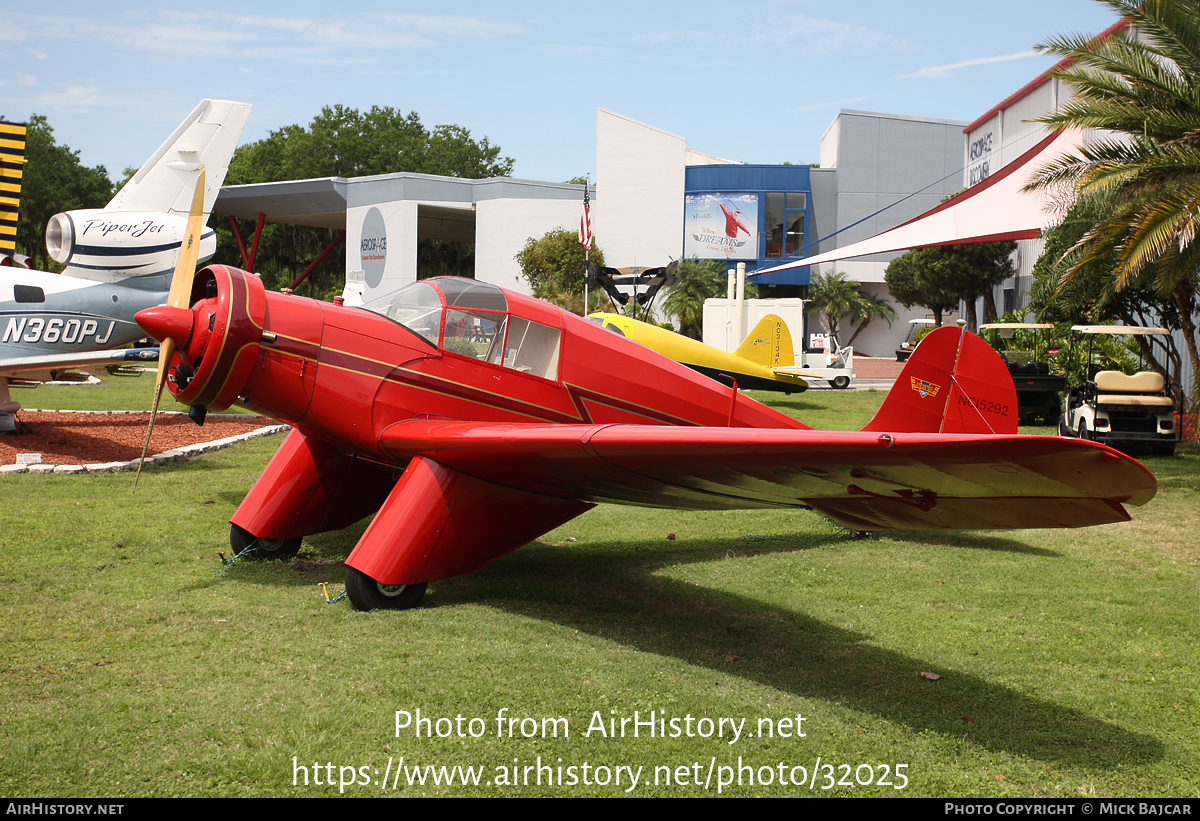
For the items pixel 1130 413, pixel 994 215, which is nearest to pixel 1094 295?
pixel 994 215

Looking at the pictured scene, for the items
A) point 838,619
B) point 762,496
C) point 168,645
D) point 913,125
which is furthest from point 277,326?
point 913,125

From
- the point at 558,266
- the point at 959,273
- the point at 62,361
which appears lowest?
the point at 62,361

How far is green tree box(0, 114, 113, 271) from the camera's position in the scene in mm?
52375

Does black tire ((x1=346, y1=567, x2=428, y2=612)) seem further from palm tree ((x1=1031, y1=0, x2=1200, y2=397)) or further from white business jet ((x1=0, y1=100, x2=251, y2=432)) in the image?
palm tree ((x1=1031, y1=0, x2=1200, y2=397))

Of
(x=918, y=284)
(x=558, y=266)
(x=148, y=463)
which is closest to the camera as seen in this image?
(x=148, y=463)

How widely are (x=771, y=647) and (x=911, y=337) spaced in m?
47.6

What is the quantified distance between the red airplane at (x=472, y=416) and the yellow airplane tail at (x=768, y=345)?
15.2 metres

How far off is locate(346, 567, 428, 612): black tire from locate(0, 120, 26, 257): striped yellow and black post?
17030 millimetres

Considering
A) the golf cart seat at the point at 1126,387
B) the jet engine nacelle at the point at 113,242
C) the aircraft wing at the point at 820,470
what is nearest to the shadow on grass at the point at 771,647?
the aircraft wing at the point at 820,470

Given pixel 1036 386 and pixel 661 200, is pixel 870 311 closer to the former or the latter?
pixel 661 200

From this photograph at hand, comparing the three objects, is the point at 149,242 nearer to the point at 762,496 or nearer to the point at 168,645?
the point at 168,645

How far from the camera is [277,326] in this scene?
600cm

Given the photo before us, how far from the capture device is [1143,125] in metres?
12.1

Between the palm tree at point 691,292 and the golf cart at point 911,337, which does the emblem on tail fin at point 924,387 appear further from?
the golf cart at point 911,337
